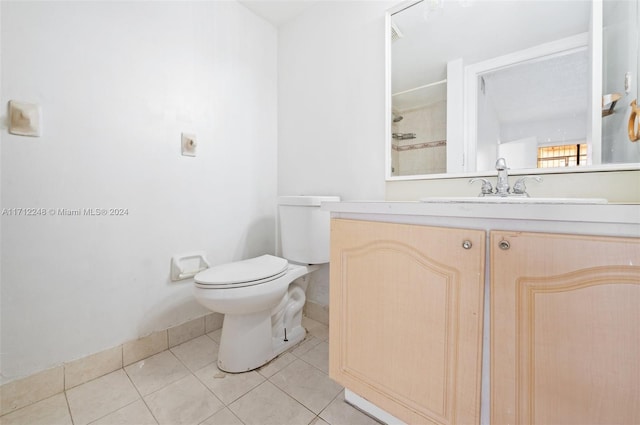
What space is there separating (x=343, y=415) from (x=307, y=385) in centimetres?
21

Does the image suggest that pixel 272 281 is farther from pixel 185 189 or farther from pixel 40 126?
pixel 40 126

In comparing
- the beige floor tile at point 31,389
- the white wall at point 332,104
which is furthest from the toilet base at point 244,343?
the beige floor tile at point 31,389

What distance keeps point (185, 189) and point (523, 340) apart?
61.7 inches

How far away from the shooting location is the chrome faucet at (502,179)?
1.00 metres

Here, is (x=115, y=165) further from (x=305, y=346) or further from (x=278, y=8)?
(x=278, y=8)

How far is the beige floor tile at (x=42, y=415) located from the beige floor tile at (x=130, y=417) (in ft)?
0.42

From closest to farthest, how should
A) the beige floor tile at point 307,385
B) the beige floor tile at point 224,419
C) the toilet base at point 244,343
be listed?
the beige floor tile at point 224,419 → the beige floor tile at point 307,385 → the toilet base at point 244,343

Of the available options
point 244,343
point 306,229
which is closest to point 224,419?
point 244,343

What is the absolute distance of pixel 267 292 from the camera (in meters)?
1.17

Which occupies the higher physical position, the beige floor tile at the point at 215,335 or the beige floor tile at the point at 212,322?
the beige floor tile at the point at 212,322

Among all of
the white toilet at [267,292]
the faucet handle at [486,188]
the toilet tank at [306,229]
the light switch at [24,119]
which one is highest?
the light switch at [24,119]

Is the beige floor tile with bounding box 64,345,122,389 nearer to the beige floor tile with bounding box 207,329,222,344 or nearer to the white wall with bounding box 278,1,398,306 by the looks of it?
the beige floor tile with bounding box 207,329,222,344

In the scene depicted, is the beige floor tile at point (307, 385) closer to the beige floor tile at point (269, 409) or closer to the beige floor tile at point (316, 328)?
the beige floor tile at point (269, 409)

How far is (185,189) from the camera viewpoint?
146cm
